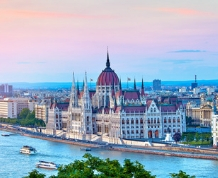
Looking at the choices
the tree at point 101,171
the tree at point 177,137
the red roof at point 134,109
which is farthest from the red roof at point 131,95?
the tree at point 101,171

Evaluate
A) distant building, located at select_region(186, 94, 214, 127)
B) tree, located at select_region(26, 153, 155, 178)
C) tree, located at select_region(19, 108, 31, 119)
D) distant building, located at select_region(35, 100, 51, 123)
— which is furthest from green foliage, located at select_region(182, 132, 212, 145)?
tree, located at select_region(19, 108, 31, 119)

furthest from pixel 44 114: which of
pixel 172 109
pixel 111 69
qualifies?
pixel 172 109

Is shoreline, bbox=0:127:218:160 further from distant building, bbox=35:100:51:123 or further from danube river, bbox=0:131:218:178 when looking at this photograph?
distant building, bbox=35:100:51:123

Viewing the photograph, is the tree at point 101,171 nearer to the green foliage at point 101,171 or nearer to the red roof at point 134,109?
the green foliage at point 101,171

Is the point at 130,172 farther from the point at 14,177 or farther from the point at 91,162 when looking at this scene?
the point at 14,177

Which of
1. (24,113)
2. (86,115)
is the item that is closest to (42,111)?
(24,113)
